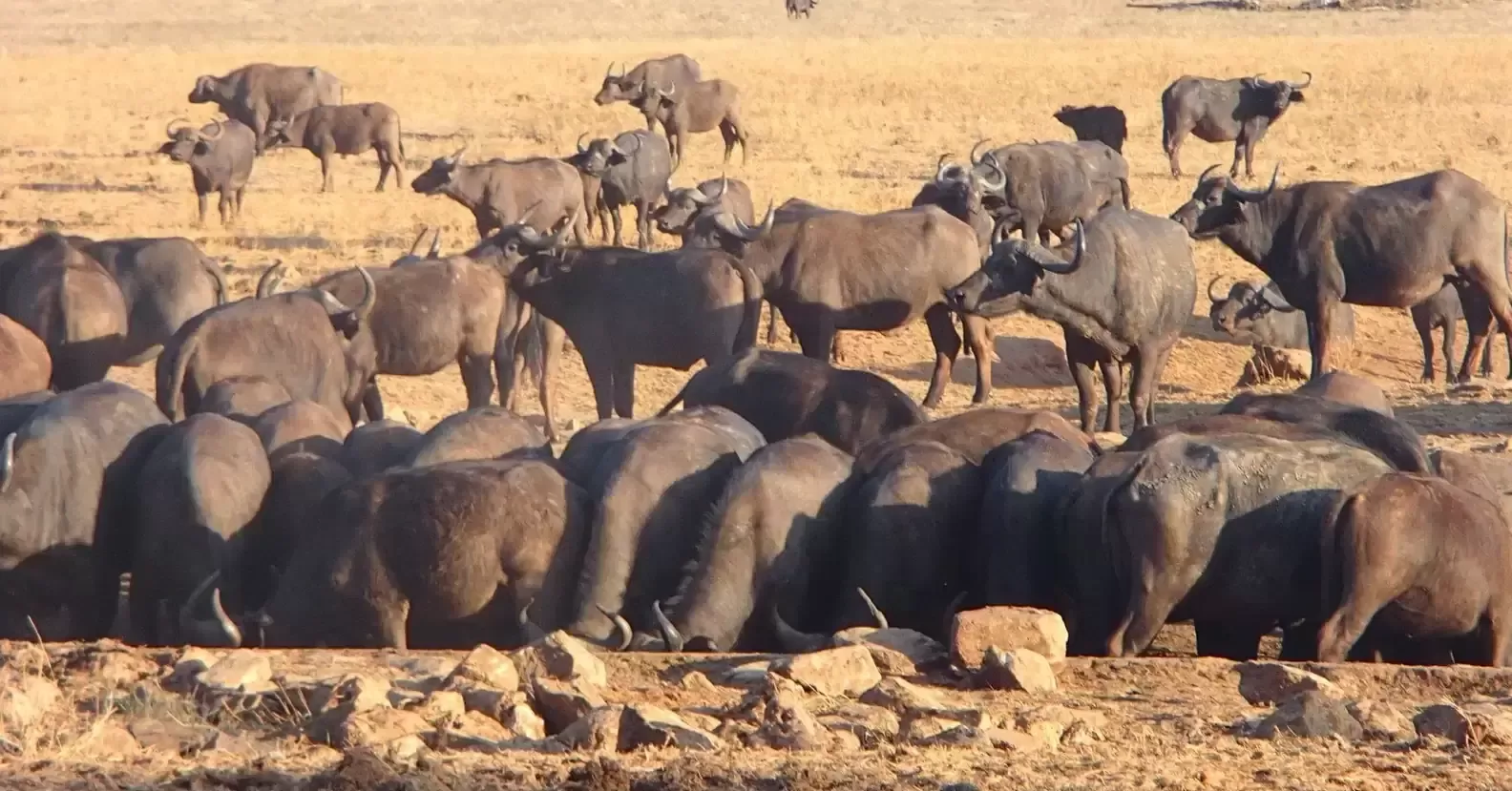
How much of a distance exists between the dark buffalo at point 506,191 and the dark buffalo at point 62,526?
1002cm

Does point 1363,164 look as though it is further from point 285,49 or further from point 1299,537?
point 285,49

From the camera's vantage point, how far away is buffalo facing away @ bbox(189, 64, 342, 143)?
1201 inches

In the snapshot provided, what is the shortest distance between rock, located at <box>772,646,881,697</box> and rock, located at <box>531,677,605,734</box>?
70 centimetres

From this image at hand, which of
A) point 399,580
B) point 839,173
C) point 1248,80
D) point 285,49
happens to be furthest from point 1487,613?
point 285,49

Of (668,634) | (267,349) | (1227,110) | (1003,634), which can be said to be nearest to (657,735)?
(1003,634)

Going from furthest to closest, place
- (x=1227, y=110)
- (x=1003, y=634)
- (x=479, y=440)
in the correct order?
(x=1227, y=110)
(x=479, y=440)
(x=1003, y=634)

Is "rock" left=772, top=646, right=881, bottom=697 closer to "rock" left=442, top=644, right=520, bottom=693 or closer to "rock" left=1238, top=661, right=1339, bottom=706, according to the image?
"rock" left=442, top=644, right=520, bottom=693

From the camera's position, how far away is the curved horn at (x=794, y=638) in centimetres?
840

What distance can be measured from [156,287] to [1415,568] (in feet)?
29.3

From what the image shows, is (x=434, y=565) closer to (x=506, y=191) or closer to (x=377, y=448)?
(x=377, y=448)

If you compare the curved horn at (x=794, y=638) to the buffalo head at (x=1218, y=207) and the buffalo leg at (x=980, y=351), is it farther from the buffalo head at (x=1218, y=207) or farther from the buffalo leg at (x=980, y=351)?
the buffalo head at (x=1218, y=207)

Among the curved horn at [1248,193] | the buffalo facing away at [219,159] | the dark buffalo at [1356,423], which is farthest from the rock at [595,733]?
the buffalo facing away at [219,159]

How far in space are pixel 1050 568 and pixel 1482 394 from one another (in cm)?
771

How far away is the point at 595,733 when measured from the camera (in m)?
6.25
